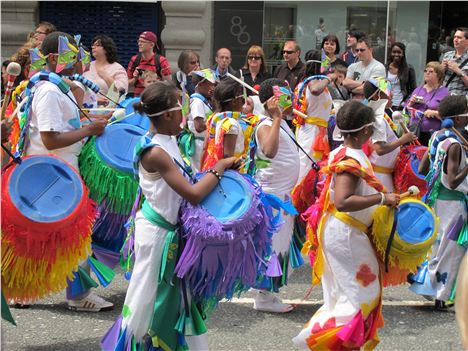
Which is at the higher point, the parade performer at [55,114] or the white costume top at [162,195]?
the parade performer at [55,114]

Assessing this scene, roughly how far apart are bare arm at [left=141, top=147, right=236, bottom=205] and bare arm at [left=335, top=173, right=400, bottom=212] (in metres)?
0.67

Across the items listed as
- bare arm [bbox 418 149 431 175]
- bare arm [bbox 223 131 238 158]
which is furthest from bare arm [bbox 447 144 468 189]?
bare arm [bbox 223 131 238 158]

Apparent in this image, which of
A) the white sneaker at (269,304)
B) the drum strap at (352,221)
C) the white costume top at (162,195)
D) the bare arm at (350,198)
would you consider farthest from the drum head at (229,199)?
the white sneaker at (269,304)

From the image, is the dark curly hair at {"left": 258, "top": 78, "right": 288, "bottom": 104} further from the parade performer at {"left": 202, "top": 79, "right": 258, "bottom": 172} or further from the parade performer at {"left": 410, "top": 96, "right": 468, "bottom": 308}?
the parade performer at {"left": 410, "top": 96, "right": 468, "bottom": 308}

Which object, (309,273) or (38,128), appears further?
(309,273)

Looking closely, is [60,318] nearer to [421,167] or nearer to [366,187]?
[366,187]

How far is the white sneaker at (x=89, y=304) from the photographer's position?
6.07 metres

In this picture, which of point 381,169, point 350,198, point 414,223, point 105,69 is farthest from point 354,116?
point 105,69

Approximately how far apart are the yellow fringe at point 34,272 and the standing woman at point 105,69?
433 cm

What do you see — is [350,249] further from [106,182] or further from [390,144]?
[390,144]

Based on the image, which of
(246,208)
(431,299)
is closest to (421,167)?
(431,299)

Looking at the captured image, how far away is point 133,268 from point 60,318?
1672 mm

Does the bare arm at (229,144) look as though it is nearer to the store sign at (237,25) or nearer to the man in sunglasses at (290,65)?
the man in sunglasses at (290,65)

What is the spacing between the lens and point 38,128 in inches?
221
